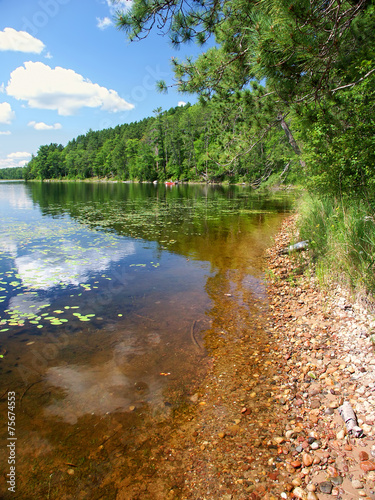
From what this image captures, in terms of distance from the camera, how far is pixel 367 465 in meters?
2.40

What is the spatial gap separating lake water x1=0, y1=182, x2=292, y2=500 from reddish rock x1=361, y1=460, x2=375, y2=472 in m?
1.95

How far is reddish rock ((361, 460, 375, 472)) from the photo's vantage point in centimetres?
236

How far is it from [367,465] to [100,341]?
4.18 m

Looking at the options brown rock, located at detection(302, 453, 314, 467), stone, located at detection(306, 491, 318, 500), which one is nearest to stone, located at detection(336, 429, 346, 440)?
brown rock, located at detection(302, 453, 314, 467)

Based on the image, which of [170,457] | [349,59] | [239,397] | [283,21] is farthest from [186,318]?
[349,59]

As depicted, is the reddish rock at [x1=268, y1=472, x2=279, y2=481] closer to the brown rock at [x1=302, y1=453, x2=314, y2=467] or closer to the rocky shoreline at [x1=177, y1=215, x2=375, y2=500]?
the rocky shoreline at [x1=177, y1=215, x2=375, y2=500]

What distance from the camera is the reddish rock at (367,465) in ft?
7.75

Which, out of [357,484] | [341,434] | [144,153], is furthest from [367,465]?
[144,153]

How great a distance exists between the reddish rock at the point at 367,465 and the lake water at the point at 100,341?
6.40ft

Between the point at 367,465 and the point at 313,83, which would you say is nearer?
the point at 367,465

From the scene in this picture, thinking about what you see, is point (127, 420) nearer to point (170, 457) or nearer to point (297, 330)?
point (170, 457)

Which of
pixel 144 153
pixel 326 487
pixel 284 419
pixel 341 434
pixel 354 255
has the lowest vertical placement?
pixel 284 419

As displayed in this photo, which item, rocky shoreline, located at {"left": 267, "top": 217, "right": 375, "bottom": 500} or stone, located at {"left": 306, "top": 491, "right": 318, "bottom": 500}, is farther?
rocky shoreline, located at {"left": 267, "top": 217, "right": 375, "bottom": 500}

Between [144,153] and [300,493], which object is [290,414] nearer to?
[300,493]
